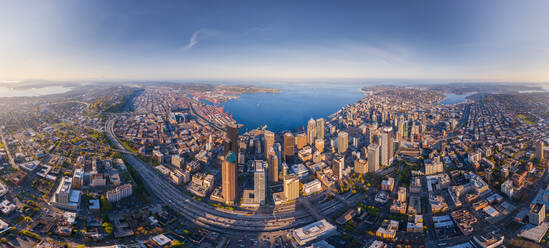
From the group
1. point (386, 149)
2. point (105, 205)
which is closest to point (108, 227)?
point (105, 205)

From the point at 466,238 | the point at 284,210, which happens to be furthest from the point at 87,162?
the point at 466,238

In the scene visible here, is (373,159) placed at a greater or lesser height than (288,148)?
lesser

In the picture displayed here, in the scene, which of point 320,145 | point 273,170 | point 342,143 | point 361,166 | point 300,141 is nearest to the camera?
point 273,170

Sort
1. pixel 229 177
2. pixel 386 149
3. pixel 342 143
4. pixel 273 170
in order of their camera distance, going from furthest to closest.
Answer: pixel 342 143 < pixel 386 149 < pixel 273 170 < pixel 229 177

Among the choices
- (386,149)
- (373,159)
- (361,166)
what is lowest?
(361,166)

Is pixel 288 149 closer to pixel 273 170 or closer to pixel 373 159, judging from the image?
pixel 273 170

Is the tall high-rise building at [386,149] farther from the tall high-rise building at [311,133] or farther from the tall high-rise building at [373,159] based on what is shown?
the tall high-rise building at [311,133]

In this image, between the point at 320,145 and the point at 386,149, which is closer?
the point at 386,149

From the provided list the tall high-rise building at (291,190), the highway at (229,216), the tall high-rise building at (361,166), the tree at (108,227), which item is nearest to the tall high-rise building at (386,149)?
the tall high-rise building at (361,166)

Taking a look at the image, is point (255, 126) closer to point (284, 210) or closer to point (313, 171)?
point (313, 171)
